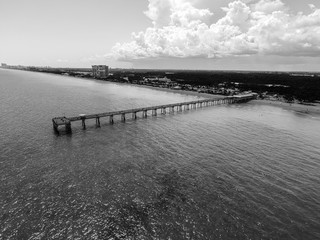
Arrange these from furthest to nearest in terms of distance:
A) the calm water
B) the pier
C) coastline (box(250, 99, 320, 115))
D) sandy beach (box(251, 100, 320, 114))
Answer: sandy beach (box(251, 100, 320, 114))
coastline (box(250, 99, 320, 115))
the pier
the calm water

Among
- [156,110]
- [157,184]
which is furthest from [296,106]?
[157,184]

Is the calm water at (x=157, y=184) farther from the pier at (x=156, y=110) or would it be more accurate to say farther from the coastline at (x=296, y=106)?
the coastline at (x=296, y=106)

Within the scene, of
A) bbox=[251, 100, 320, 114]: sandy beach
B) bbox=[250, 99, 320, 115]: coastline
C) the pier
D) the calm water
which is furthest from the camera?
bbox=[251, 100, 320, 114]: sandy beach

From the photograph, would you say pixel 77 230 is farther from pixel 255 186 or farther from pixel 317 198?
pixel 317 198

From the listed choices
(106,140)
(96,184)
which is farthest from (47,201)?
(106,140)

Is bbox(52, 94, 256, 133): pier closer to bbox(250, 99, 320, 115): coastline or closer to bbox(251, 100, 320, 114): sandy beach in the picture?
bbox(250, 99, 320, 115): coastline

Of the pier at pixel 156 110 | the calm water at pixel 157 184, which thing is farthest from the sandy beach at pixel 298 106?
the calm water at pixel 157 184

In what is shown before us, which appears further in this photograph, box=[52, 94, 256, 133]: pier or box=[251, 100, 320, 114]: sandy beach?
box=[251, 100, 320, 114]: sandy beach

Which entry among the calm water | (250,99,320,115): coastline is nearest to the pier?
the calm water
